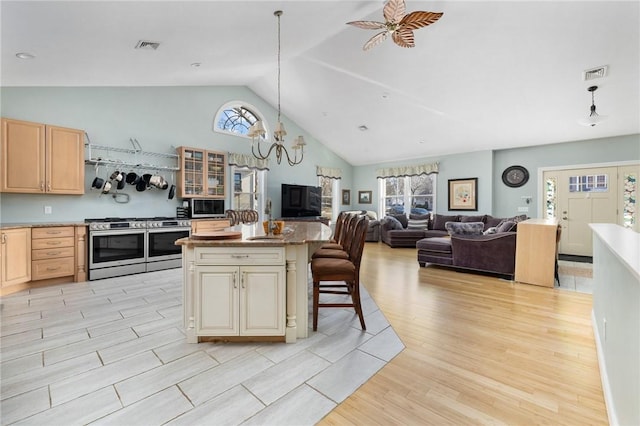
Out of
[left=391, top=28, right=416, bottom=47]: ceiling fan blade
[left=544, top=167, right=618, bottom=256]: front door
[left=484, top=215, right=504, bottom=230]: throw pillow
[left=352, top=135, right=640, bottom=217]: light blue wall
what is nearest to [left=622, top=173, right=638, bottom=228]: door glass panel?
[left=544, top=167, right=618, bottom=256]: front door

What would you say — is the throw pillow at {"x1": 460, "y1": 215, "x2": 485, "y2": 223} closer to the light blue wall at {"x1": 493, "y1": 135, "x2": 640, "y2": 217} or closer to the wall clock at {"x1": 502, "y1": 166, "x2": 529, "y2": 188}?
the light blue wall at {"x1": 493, "y1": 135, "x2": 640, "y2": 217}

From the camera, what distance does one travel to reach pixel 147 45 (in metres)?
3.20

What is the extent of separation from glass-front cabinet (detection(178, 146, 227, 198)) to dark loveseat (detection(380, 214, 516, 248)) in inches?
170

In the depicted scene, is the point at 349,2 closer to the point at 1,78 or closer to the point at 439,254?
the point at 439,254

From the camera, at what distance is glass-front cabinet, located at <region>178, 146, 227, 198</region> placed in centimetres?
529

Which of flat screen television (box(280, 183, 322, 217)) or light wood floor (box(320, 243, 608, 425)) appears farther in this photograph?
flat screen television (box(280, 183, 322, 217))

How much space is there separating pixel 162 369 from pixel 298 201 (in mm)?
5620

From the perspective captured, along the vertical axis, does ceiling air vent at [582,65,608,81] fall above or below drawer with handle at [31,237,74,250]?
above

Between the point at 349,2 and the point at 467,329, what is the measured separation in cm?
370

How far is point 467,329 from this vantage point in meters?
2.52

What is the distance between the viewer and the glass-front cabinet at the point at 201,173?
5.29 meters

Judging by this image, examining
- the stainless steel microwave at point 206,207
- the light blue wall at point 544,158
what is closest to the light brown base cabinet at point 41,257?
the stainless steel microwave at point 206,207

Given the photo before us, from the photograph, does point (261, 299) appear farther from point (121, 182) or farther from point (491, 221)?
point (491, 221)

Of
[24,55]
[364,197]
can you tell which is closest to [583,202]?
[364,197]
